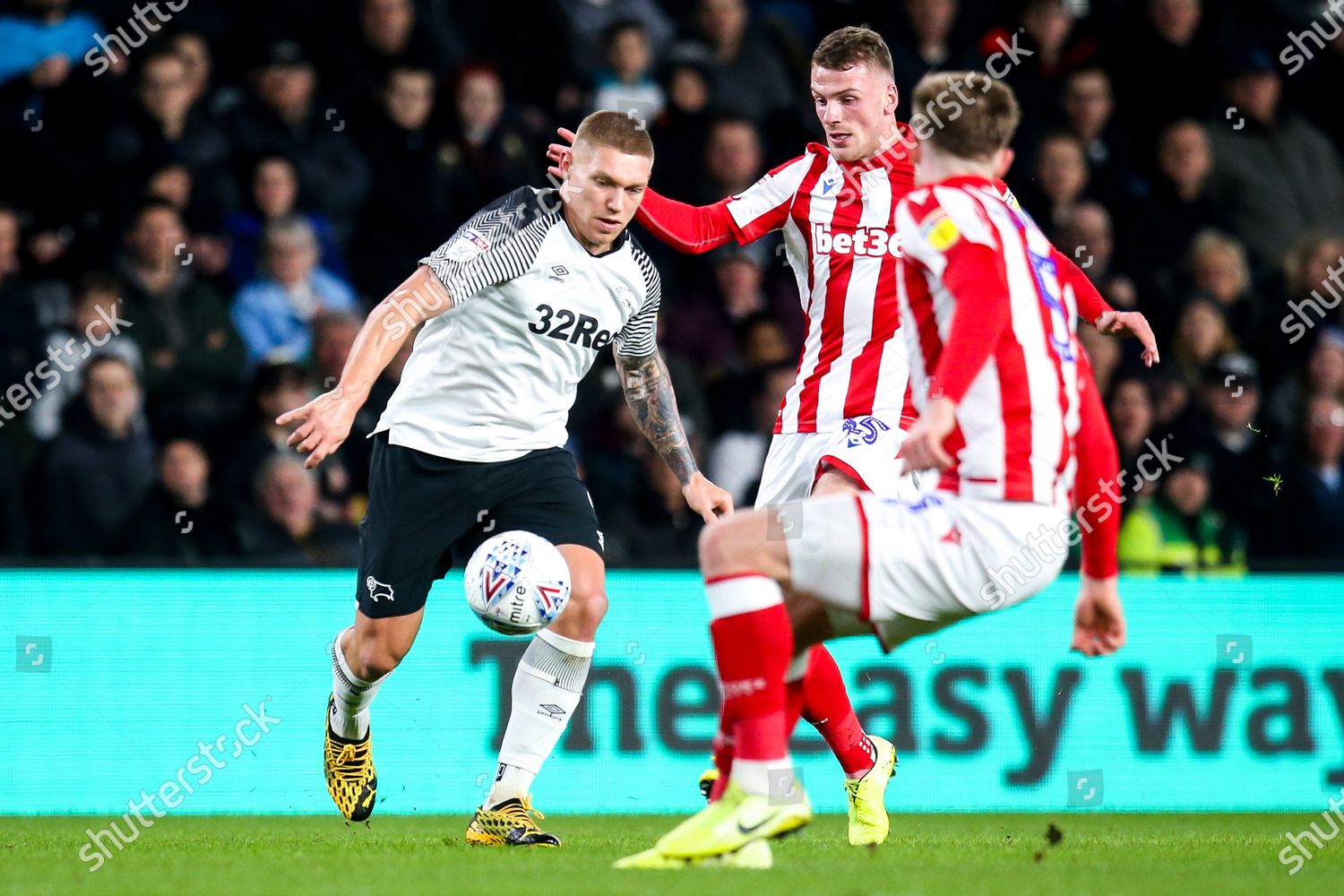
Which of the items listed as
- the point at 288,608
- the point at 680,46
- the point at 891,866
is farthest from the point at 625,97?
the point at 891,866

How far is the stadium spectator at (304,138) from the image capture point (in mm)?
10758

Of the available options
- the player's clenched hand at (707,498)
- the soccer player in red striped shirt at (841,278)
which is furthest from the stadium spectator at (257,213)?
the player's clenched hand at (707,498)

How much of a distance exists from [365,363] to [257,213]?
17.8 ft

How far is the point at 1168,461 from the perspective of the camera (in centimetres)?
1020

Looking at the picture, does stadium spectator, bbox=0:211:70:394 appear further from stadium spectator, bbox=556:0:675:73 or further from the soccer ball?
the soccer ball

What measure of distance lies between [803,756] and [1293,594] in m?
2.62

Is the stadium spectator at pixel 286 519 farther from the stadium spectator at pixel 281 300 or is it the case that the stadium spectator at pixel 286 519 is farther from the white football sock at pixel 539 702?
the white football sock at pixel 539 702

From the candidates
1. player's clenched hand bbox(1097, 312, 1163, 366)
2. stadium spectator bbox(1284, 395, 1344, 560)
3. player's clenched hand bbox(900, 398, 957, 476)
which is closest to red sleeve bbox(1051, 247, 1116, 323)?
player's clenched hand bbox(1097, 312, 1163, 366)

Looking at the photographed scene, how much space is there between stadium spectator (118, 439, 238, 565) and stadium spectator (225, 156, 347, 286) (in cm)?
159

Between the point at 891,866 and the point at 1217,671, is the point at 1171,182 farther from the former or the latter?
the point at 891,866

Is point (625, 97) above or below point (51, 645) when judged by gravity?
above

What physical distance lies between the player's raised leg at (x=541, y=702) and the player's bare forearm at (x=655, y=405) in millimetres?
586

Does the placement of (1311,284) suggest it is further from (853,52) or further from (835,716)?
(835,716)

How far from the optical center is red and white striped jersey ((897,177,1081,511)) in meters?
4.48
